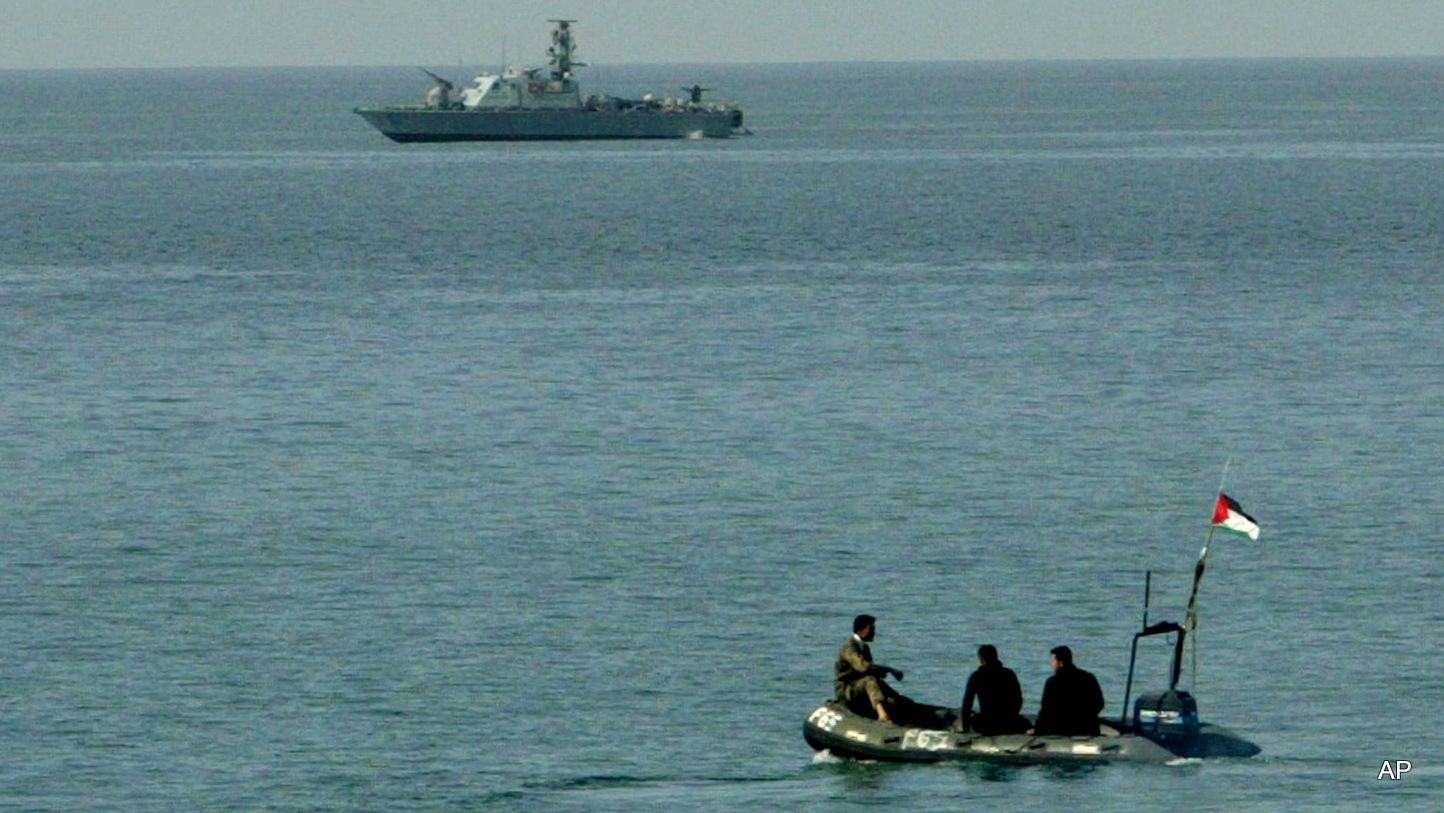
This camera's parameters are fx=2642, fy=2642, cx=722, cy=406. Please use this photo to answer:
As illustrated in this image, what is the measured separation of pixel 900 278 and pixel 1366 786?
67724 mm

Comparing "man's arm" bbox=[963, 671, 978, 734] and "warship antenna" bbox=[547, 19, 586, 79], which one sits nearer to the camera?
"man's arm" bbox=[963, 671, 978, 734]

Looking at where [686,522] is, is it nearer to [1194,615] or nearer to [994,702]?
[1194,615]

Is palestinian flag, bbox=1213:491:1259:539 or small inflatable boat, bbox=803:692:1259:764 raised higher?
palestinian flag, bbox=1213:491:1259:539

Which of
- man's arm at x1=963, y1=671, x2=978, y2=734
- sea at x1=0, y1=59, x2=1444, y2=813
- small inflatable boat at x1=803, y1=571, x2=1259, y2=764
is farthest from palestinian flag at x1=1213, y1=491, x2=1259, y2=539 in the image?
man's arm at x1=963, y1=671, x2=978, y2=734

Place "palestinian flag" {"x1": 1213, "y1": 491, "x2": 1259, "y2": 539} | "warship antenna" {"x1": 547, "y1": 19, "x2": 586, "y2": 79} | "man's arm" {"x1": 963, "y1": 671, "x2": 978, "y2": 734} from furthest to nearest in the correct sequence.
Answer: "warship antenna" {"x1": 547, "y1": 19, "x2": 586, "y2": 79} < "palestinian flag" {"x1": 1213, "y1": 491, "x2": 1259, "y2": 539} < "man's arm" {"x1": 963, "y1": 671, "x2": 978, "y2": 734}

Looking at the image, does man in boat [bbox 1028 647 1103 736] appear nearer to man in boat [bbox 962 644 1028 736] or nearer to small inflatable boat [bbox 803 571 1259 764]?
small inflatable boat [bbox 803 571 1259 764]

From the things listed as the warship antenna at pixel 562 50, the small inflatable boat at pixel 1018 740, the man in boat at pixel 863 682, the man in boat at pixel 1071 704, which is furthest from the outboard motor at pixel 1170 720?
the warship antenna at pixel 562 50

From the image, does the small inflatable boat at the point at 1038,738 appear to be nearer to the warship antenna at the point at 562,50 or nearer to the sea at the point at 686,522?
the sea at the point at 686,522

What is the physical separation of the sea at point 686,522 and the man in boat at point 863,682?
835 millimetres

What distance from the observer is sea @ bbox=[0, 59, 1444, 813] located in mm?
33875

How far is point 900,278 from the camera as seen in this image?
98.9 meters

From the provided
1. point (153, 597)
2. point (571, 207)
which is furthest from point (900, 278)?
point (153, 597)

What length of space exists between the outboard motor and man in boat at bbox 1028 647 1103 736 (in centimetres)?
73

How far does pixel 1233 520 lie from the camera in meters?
32.7
